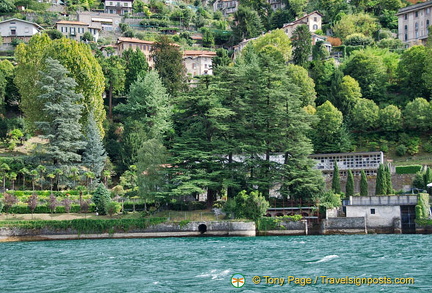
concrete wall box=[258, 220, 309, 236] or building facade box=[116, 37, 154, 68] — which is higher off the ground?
building facade box=[116, 37, 154, 68]

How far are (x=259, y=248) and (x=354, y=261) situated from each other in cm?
984

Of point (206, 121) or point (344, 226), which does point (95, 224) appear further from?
point (344, 226)

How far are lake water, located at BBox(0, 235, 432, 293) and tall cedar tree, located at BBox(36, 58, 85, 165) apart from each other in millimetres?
21000

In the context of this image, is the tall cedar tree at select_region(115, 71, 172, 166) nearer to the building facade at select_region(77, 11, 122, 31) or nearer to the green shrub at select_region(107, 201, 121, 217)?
the green shrub at select_region(107, 201, 121, 217)

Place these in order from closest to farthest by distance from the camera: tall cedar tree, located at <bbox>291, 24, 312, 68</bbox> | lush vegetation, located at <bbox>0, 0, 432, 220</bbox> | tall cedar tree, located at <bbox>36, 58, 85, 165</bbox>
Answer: lush vegetation, located at <bbox>0, 0, 432, 220</bbox>, tall cedar tree, located at <bbox>36, 58, 85, 165</bbox>, tall cedar tree, located at <bbox>291, 24, 312, 68</bbox>

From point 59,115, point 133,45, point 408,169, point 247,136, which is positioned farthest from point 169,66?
point 408,169

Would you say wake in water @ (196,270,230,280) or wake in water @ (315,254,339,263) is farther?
wake in water @ (315,254,339,263)

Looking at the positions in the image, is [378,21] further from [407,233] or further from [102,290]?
[102,290]

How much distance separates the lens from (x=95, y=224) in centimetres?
5944

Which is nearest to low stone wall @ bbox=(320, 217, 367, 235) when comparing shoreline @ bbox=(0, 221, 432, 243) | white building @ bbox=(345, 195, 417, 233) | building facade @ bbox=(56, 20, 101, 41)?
shoreline @ bbox=(0, 221, 432, 243)

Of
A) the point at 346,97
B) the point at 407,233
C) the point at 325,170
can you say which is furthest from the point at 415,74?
the point at 407,233

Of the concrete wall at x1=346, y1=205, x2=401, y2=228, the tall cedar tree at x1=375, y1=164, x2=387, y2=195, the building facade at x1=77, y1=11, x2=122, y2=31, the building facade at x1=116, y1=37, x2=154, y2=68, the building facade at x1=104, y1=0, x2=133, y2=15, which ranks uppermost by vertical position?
the building facade at x1=104, y1=0, x2=133, y2=15

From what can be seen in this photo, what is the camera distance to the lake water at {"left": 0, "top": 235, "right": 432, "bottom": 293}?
31.5 m

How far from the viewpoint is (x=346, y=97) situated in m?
84.7
